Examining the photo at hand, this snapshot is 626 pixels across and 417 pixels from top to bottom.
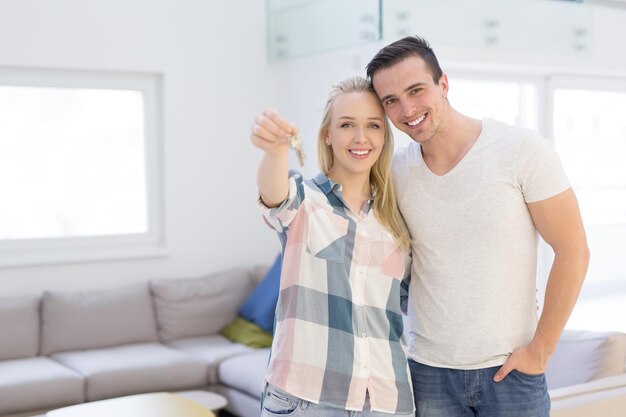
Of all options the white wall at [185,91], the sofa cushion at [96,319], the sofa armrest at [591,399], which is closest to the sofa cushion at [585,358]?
the sofa armrest at [591,399]

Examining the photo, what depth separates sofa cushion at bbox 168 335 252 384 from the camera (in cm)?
484

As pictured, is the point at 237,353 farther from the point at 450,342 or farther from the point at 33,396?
the point at 450,342

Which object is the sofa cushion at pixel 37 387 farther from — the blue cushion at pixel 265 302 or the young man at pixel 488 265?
the young man at pixel 488 265

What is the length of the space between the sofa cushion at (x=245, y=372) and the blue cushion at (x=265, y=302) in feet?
0.78

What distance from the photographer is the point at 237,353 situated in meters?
4.96

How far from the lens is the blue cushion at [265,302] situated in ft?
16.7

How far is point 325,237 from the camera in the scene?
2.12 meters

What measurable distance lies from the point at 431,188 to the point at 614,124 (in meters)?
3.97

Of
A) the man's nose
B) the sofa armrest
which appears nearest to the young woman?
the man's nose

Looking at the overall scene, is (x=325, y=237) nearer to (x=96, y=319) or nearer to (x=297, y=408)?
(x=297, y=408)

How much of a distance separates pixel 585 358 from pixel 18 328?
294 cm

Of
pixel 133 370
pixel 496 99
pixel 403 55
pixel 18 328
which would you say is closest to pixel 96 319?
pixel 18 328

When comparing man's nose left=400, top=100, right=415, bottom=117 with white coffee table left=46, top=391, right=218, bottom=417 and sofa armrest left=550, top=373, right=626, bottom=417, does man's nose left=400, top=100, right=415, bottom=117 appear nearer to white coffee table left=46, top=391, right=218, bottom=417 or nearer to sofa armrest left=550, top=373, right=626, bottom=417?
sofa armrest left=550, top=373, right=626, bottom=417

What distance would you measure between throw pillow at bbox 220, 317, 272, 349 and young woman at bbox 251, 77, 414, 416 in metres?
2.94
